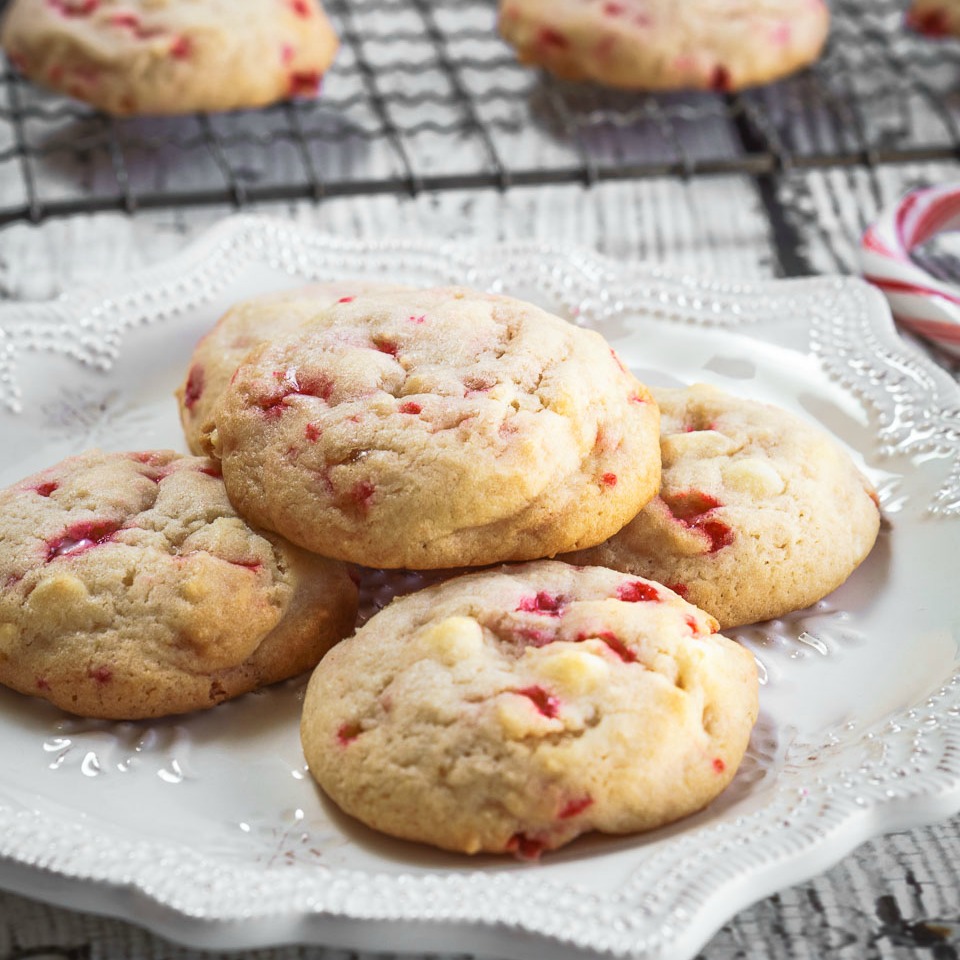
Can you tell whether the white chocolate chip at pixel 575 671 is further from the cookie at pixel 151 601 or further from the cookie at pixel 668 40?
the cookie at pixel 668 40

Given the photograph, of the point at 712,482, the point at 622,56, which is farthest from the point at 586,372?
the point at 622,56

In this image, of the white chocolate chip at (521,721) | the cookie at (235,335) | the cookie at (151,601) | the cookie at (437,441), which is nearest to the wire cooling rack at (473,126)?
the cookie at (235,335)

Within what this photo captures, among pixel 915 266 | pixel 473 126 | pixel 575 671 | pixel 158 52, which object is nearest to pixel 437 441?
pixel 575 671

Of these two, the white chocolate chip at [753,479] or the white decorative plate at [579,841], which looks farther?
the white chocolate chip at [753,479]

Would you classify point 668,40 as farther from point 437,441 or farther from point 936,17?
point 437,441

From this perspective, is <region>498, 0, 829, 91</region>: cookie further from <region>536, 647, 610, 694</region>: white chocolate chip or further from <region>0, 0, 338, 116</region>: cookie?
<region>536, 647, 610, 694</region>: white chocolate chip

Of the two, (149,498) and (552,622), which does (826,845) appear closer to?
(552,622)

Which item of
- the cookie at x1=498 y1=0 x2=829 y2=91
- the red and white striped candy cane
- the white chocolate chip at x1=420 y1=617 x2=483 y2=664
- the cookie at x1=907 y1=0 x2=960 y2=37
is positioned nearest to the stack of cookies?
the white chocolate chip at x1=420 y1=617 x2=483 y2=664
